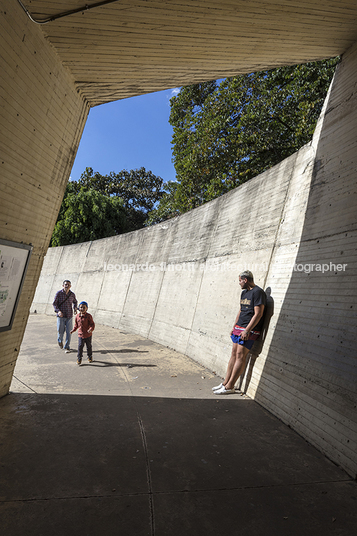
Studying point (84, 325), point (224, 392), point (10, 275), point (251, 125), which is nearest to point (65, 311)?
point (84, 325)

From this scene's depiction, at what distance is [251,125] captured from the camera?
13305mm

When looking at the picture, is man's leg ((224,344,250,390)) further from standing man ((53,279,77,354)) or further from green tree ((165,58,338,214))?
green tree ((165,58,338,214))

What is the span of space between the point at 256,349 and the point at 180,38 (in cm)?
424

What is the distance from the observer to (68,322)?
7633 mm

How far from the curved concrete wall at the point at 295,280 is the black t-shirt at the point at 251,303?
9.0 inches

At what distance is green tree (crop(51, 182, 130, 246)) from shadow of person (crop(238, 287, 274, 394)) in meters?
22.9

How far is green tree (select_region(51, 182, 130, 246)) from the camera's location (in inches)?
1022

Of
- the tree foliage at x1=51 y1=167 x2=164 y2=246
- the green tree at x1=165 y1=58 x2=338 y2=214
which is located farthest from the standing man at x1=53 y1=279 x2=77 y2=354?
the tree foliage at x1=51 y1=167 x2=164 y2=246

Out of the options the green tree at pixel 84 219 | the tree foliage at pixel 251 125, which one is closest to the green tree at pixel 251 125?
the tree foliage at pixel 251 125

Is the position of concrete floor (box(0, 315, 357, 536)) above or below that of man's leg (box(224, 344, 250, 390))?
below

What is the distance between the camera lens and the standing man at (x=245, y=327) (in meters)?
4.75

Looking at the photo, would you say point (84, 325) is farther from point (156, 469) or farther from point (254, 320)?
point (156, 469)

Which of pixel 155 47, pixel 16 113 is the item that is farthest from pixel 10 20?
pixel 155 47

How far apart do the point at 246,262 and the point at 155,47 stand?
3623 mm
